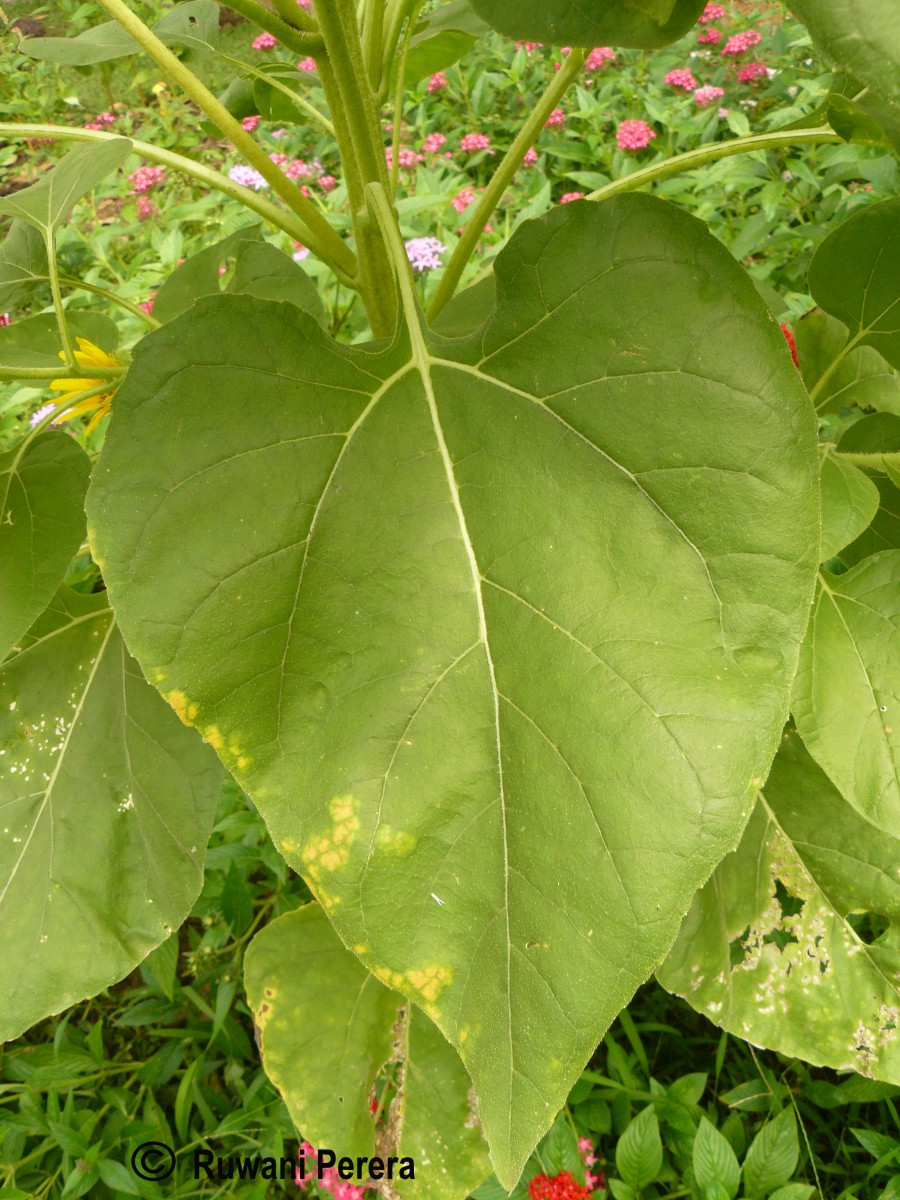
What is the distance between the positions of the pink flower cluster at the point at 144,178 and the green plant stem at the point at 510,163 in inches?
95.3

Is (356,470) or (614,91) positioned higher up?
(356,470)

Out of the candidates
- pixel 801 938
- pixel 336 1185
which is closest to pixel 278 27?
pixel 801 938

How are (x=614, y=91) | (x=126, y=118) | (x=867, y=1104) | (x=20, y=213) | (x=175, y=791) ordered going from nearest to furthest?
(x=20, y=213) → (x=175, y=791) → (x=867, y=1104) → (x=614, y=91) → (x=126, y=118)

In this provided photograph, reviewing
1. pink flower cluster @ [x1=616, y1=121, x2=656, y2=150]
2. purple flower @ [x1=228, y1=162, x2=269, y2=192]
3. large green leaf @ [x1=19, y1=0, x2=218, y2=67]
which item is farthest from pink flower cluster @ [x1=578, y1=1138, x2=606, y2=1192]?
pink flower cluster @ [x1=616, y1=121, x2=656, y2=150]

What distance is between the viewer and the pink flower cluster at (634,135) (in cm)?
258

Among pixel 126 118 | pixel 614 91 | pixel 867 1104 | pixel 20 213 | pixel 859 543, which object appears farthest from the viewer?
pixel 126 118

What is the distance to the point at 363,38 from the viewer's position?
33.0 inches

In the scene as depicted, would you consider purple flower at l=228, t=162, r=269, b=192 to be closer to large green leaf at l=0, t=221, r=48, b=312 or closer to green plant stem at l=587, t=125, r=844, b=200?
large green leaf at l=0, t=221, r=48, b=312

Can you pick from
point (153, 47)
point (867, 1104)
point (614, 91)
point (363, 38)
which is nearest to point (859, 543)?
point (363, 38)

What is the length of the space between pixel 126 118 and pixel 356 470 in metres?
3.67

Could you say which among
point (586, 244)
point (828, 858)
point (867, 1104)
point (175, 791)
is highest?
point (586, 244)

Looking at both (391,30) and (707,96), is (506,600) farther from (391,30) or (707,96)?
(707,96)

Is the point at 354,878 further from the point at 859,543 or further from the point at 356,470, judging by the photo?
the point at 859,543

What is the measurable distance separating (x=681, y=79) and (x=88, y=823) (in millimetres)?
2869
